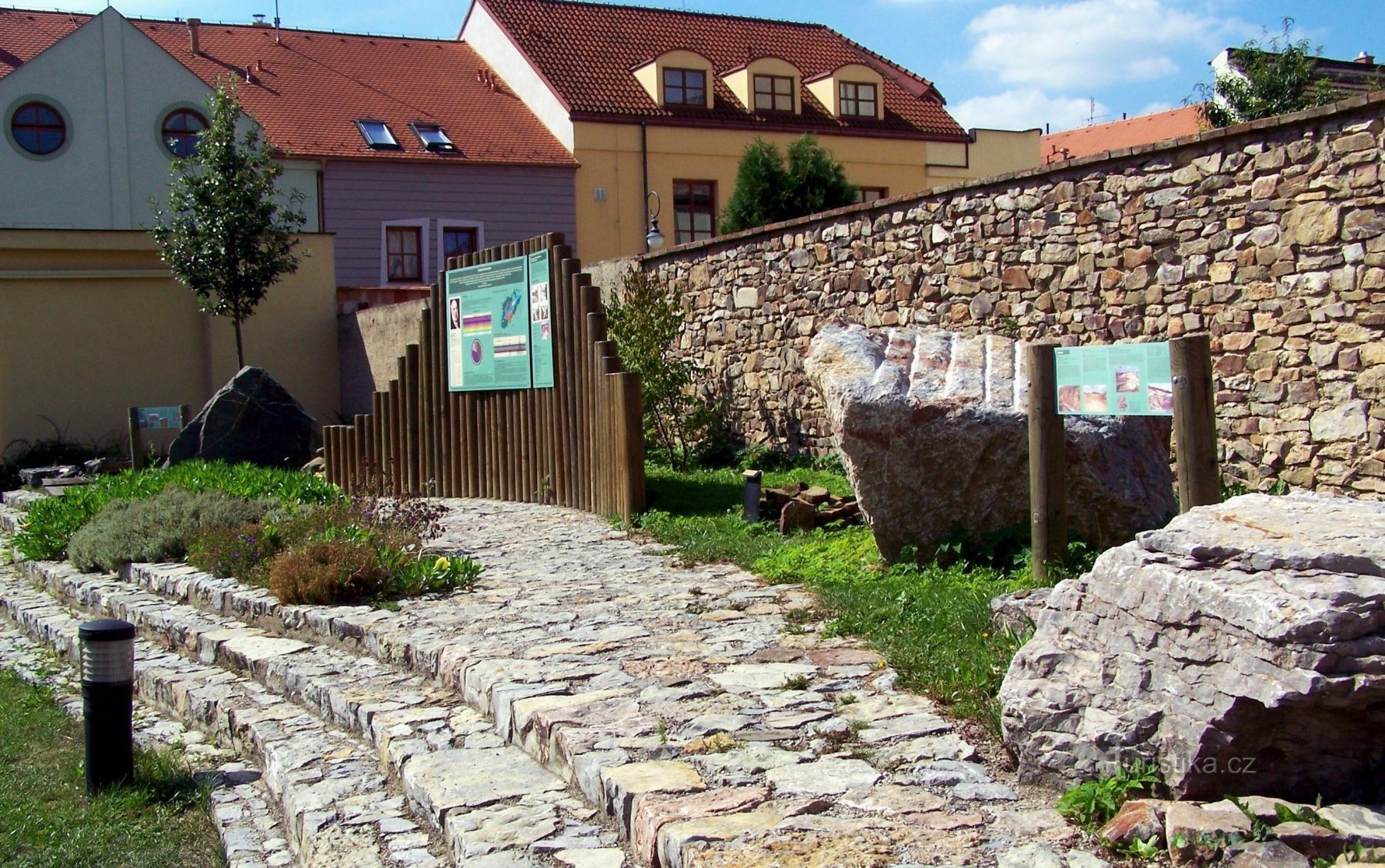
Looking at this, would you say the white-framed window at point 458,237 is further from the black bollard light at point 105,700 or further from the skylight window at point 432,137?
the black bollard light at point 105,700

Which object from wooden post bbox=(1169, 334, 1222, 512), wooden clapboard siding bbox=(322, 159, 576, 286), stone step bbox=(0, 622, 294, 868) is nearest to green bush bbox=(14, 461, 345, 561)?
stone step bbox=(0, 622, 294, 868)

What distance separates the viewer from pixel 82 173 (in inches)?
939

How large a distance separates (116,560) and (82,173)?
53.4ft

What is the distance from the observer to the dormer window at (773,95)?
2947cm

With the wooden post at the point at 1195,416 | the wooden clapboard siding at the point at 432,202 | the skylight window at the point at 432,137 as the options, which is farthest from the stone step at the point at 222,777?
the skylight window at the point at 432,137

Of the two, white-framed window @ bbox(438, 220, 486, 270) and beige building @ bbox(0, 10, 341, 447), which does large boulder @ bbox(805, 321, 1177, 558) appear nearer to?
beige building @ bbox(0, 10, 341, 447)

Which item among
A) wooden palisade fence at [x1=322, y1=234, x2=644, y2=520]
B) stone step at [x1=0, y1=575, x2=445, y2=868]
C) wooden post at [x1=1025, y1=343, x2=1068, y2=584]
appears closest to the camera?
stone step at [x1=0, y1=575, x2=445, y2=868]

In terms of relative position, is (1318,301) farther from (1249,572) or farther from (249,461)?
(249,461)

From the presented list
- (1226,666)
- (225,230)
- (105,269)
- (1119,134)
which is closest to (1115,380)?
(1226,666)

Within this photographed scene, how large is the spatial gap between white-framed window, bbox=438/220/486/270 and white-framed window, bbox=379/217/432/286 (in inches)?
12.4

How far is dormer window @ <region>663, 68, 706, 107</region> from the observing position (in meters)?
28.6

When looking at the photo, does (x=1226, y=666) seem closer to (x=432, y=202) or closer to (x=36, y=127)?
(x=432, y=202)

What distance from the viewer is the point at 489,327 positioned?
12.3m

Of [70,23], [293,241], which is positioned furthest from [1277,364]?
[70,23]
